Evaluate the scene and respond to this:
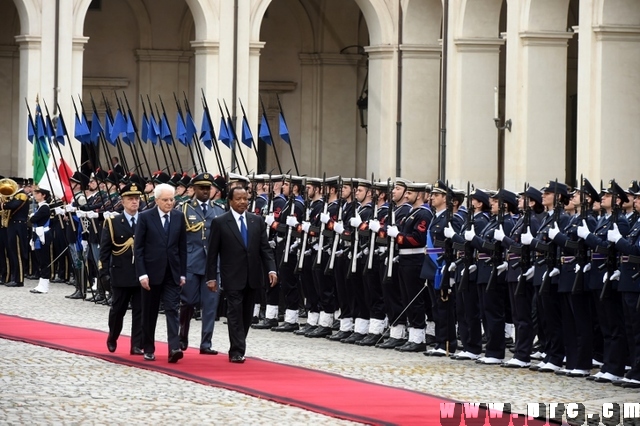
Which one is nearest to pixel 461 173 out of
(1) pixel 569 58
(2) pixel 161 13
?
(1) pixel 569 58

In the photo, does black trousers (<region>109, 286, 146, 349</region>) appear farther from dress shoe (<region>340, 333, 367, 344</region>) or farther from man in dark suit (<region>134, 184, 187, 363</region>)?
dress shoe (<region>340, 333, 367, 344</region>)

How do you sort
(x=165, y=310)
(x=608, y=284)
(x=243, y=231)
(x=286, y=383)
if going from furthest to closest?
1. (x=243, y=231)
2. (x=165, y=310)
3. (x=608, y=284)
4. (x=286, y=383)

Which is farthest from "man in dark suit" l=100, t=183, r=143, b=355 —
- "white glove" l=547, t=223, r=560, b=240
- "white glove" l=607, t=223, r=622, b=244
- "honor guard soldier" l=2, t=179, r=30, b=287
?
"honor guard soldier" l=2, t=179, r=30, b=287

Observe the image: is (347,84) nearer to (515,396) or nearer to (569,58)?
(569,58)

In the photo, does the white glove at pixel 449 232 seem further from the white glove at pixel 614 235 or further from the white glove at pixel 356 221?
the white glove at pixel 614 235

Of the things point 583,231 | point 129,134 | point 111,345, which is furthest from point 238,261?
point 129,134

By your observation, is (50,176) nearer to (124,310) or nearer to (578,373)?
(124,310)

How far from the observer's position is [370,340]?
53.4ft

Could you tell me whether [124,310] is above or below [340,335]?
above

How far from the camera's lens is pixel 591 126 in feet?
79.7

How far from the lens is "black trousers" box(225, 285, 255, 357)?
546 inches

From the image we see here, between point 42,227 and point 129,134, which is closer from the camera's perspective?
point 129,134

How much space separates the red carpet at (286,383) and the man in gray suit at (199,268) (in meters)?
0.23

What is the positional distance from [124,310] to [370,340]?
2.96 m
